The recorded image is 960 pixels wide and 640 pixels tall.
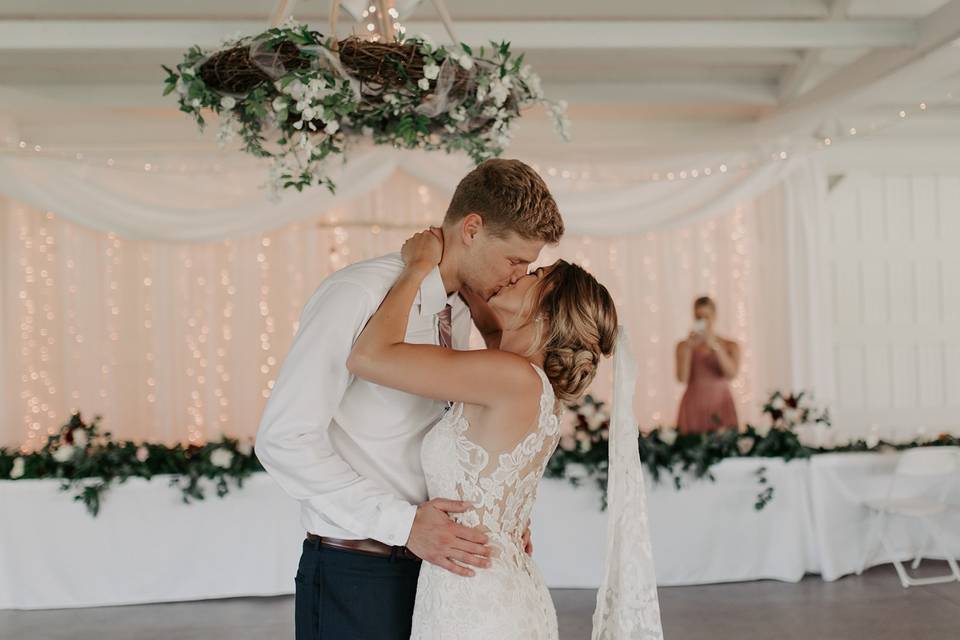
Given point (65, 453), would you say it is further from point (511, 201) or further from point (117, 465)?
point (511, 201)

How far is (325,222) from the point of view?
803 cm

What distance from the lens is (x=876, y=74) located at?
18.2ft

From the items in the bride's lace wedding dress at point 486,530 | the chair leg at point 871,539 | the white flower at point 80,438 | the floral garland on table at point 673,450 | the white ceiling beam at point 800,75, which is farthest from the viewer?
the white ceiling beam at point 800,75

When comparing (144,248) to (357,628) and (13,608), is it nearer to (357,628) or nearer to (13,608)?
(13,608)

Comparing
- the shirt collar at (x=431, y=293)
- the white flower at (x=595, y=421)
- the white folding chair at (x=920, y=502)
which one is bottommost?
the white folding chair at (x=920, y=502)

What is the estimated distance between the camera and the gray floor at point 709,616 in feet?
15.1

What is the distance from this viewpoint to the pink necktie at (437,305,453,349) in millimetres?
2180

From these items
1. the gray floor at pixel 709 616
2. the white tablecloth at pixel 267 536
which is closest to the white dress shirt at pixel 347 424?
the gray floor at pixel 709 616

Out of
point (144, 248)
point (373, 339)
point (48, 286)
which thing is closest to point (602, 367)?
point (144, 248)

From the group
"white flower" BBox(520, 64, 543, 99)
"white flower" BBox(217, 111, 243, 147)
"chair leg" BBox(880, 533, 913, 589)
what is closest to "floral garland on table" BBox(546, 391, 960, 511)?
"chair leg" BBox(880, 533, 913, 589)

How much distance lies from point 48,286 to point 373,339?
22.5 ft

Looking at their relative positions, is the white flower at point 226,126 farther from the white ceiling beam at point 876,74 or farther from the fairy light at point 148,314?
the fairy light at point 148,314

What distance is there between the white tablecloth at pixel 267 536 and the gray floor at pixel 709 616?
11 cm

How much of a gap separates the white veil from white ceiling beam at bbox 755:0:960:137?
3512 mm
